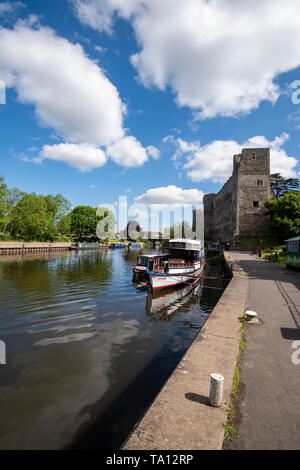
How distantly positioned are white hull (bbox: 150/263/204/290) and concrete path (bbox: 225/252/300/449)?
9.30 metres

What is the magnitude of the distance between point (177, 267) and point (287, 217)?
3768 centimetres

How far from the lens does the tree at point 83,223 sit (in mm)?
87438

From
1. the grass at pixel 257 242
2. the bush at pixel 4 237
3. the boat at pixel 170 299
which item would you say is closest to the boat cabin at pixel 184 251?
the boat at pixel 170 299

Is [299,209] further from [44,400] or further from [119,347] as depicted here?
[44,400]

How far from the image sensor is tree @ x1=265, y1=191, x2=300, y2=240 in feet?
146

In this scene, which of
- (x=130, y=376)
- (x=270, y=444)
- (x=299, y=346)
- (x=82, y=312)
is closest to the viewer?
(x=270, y=444)

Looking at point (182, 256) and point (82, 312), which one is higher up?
point (182, 256)

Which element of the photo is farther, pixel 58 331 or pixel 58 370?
pixel 58 331

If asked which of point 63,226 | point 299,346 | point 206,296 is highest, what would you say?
point 63,226

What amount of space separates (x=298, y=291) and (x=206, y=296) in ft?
22.6

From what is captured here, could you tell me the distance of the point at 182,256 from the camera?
24.0 meters

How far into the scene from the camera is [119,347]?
336 inches
